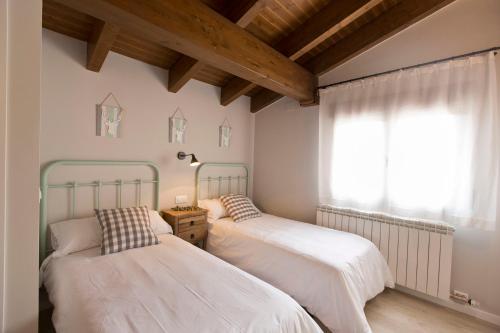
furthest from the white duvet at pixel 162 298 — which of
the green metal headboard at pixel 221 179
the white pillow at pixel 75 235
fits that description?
the green metal headboard at pixel 221 179

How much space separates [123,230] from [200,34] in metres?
1.77

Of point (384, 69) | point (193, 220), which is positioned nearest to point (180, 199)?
point (193, 220)

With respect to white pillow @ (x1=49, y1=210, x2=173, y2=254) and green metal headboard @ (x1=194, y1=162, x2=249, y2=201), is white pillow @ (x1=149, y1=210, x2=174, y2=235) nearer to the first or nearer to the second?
white pillow @ (x1=49, y1=210, x2=173, y2=254)

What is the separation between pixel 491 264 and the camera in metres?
2.05

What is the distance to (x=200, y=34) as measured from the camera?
70.9 inches

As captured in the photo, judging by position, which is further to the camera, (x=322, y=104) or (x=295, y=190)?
(x=295, y=190)

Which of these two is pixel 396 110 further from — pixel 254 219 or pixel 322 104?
pixel 254 219

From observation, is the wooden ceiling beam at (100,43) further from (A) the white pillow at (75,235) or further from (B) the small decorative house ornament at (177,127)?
(A) the white pillow at (75,235)

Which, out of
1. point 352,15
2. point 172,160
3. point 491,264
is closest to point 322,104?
point 352,15

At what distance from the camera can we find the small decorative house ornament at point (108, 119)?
2.29 m

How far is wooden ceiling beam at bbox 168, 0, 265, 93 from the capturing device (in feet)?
Answer: 6.23

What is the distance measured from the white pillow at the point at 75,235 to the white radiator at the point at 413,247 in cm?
267

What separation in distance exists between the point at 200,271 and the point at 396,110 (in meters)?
2.42

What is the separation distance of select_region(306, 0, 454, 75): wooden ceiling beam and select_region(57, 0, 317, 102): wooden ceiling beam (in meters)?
0.46
